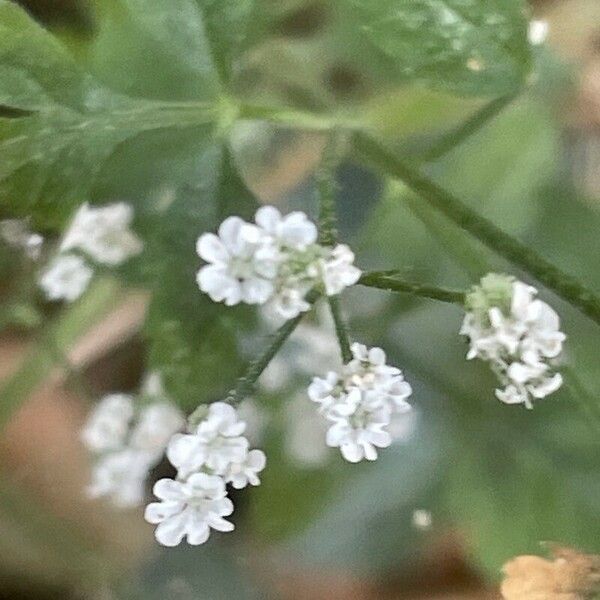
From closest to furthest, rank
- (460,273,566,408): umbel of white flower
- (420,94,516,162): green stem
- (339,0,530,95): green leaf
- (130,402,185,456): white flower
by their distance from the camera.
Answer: (460,273,566,408): umbel of white flower < (339,0,530,95): green leaf < (420,94,516,162): green stem < (130,402,185,456): white flower

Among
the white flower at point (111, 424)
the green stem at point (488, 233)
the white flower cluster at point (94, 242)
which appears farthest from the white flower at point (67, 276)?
the green stem at point (488, 233)

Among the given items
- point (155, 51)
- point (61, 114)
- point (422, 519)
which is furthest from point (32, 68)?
point (422, 519)

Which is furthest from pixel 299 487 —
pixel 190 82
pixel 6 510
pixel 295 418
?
pixel 190 82

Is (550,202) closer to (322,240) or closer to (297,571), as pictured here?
(297,571)

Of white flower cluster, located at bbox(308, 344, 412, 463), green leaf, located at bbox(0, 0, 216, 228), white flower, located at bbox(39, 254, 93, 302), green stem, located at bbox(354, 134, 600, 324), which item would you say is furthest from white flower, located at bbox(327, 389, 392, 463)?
white flower, located at bbox(39, 254, 93, 302)

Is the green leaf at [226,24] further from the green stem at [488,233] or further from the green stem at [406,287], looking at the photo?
the green stem at [406,287]

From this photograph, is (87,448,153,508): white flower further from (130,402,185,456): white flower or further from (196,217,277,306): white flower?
(196,217,277,306): white flower
